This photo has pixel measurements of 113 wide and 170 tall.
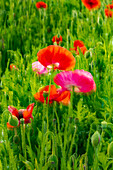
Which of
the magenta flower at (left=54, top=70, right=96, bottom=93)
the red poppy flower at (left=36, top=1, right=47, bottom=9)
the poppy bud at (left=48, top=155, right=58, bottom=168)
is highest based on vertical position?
the red poppy flower at (left=36, top=1, right=47, bottom=9)

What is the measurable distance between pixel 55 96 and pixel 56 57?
0.40 feet

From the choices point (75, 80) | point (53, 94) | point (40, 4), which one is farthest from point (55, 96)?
point (40, 4)

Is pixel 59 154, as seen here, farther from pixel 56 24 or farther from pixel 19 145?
pixel 56 24

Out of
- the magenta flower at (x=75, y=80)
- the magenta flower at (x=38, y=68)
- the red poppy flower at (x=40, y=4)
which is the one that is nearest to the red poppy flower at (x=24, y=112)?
the magenta flower at (x=75, y=80)

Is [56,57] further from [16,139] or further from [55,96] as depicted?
[16,139]

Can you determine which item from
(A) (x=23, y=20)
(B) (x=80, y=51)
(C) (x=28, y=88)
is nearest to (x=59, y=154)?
(C) (x=28, y=88)

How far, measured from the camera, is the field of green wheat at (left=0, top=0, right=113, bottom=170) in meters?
0.85

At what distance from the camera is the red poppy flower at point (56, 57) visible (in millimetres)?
911

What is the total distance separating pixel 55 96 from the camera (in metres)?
0.94

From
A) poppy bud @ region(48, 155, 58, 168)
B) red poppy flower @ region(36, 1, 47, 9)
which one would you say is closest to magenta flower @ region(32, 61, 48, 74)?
poppy bud @ region(48, 155, 58, 168)

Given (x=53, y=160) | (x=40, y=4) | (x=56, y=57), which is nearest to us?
(x=53, y=160)

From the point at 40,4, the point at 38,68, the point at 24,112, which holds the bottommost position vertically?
the point at 24,112

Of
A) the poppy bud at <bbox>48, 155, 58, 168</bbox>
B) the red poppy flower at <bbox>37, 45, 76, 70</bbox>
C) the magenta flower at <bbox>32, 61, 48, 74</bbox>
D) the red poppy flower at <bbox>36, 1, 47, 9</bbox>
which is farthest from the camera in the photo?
the red poppy flower at <bbox>36, 1, 47, 9</bbox>

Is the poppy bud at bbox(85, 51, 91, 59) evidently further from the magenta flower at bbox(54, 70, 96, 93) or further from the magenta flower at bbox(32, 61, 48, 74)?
the magenta flower at bbox(54, 70, 96, 93)
